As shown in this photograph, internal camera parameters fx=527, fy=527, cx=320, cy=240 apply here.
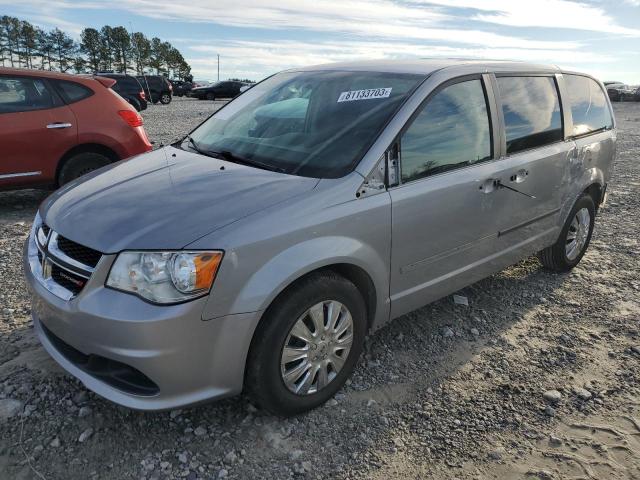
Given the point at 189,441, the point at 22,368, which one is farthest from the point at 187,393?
the point at 22,368

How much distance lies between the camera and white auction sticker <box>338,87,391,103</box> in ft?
10.0

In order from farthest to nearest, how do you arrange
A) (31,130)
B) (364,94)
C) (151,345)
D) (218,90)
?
(218,90), (31,130), (364,94), (151,345)

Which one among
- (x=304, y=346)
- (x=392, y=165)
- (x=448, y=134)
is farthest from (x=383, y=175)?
(x=304, y=346)

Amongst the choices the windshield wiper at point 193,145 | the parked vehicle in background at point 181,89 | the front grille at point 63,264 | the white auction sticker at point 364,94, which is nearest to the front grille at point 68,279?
the front grille at point 63,264

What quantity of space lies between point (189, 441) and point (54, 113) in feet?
15.1

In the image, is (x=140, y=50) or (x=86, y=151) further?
(x=140, y=50)

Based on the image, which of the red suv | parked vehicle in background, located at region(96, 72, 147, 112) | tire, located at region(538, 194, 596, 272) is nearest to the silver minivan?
tire, located at region(538, 194, 596, 272)

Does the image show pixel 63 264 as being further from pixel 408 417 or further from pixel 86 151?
pixel 86 151

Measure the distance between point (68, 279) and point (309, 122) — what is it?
159cm

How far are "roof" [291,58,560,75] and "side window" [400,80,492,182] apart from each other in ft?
0.57

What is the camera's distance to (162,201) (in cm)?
250

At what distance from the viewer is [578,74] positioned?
4496 mm

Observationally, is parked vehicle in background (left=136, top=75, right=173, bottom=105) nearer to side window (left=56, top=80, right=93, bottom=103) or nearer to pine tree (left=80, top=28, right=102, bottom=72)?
side window (left=56, top=80, right=93, bottom=103)

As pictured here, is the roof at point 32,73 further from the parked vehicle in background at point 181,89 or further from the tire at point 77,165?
the parked vehicle in background at point 181,89
